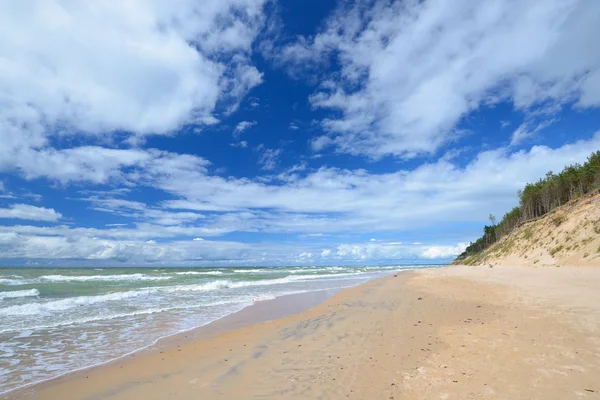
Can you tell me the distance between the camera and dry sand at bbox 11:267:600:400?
485 cm

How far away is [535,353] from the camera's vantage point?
19.1 feet

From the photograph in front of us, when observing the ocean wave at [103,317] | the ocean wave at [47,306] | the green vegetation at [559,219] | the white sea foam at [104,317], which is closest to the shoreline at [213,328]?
the ocean wave at [103,317]

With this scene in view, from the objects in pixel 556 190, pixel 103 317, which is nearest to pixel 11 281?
pixel 103 317

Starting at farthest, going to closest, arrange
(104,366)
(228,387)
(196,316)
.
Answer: (196,316), (104,366), (228,387)

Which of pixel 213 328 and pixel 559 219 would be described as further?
pixel 559 219

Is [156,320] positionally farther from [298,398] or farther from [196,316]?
[298,398]

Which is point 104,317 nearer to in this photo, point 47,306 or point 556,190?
point 47,306

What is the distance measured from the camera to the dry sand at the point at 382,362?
4852 mm

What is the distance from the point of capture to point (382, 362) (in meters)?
6.16

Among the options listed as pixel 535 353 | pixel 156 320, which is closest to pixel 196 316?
pixel 156 320

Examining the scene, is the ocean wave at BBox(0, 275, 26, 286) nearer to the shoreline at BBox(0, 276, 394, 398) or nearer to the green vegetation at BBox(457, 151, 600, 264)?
the shoreline at BBox(0, 276, 394, 398)

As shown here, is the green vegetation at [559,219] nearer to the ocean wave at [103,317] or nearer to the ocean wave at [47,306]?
the ocean wave at [103,317]

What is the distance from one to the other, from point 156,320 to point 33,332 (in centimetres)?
388

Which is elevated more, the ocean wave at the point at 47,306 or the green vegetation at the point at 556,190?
the green vegetation at the point at 556,190
